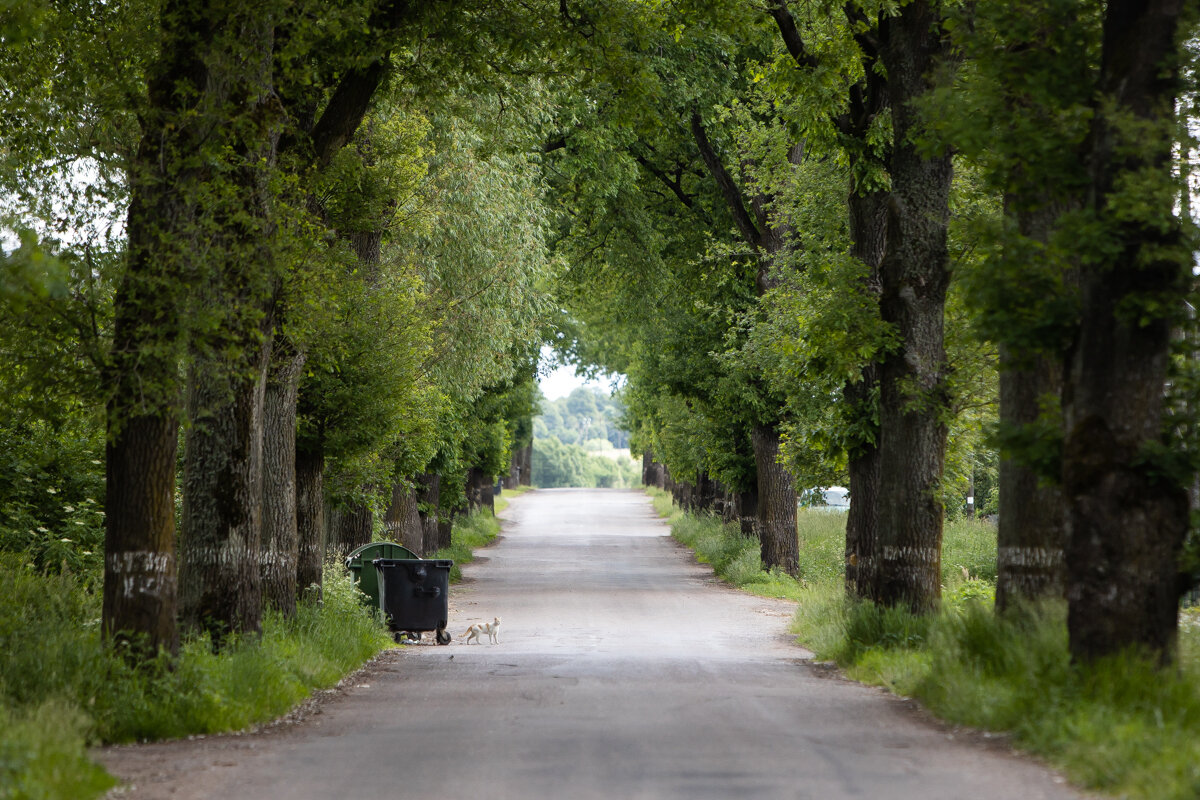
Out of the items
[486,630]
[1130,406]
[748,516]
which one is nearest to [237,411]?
[486,630]

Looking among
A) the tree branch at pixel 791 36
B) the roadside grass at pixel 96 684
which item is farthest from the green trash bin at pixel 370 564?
the tree branch at pixel 791 36

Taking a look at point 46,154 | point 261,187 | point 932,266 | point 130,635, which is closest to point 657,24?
point 932,266

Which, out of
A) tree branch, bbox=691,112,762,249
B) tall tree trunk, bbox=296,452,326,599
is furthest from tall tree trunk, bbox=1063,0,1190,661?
tree branch, bbox=691,112,762,249

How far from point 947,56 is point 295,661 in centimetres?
951

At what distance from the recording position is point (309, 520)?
18.9m

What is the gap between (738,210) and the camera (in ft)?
90.3

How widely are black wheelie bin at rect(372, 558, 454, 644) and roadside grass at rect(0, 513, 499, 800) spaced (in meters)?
3.93

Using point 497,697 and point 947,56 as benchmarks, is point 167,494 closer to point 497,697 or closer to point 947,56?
point 497,697

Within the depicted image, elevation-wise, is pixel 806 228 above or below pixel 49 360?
above

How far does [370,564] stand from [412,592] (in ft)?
3.72

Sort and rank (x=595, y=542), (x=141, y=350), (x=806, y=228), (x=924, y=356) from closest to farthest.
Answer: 1. (x=141, y=350)
2. (x=924, y=356)
3. (x=806, y=228)
4. (x=595, y=542)

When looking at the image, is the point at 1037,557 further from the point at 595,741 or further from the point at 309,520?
the point at 309,520

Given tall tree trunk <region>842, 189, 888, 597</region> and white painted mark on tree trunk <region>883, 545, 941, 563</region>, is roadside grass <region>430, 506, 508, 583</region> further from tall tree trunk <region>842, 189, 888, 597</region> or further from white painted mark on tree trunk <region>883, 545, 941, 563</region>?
white painted mark on tree trunk <region>883, 545, 941, 563</region>

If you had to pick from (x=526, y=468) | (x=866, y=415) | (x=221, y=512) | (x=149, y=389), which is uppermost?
(x=866, y=415)
